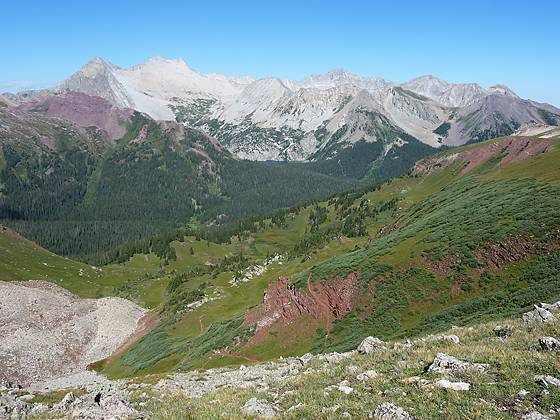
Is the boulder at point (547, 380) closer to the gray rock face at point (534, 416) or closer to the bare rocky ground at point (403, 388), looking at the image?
the bare rocky ground at point (403, 388)

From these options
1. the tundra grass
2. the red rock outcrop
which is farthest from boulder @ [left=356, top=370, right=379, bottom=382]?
the red rock outcrop

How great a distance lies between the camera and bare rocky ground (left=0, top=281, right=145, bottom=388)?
92375mm

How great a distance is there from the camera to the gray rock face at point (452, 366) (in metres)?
21.1

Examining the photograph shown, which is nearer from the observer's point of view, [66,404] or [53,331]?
[66,404]

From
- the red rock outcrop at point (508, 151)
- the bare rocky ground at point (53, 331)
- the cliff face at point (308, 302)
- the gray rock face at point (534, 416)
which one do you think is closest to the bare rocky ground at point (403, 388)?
the gray rock face at point (534, 416)

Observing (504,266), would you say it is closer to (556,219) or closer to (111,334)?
(556,219)

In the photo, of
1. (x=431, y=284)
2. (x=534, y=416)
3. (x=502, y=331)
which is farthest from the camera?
(x=431, y=284)

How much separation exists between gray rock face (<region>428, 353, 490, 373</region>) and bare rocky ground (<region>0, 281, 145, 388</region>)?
8834 cm

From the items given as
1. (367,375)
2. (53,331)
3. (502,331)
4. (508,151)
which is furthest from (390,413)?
(508,151)

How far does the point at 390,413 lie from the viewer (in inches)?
671

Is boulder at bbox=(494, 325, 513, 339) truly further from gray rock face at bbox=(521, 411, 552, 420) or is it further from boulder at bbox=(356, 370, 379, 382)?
gray rock face at bbox=(521, 411, 552, 420)

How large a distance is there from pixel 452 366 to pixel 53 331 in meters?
116

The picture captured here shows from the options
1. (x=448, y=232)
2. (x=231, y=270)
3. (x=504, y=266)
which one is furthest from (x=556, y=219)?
(x=231, y=270)

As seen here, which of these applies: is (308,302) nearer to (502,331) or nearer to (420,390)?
(502,331)
